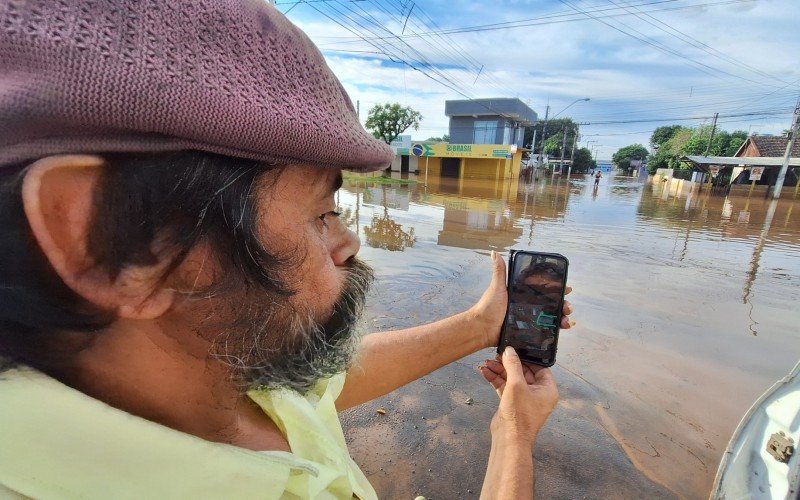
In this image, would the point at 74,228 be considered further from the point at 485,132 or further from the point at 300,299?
the point at 485,132

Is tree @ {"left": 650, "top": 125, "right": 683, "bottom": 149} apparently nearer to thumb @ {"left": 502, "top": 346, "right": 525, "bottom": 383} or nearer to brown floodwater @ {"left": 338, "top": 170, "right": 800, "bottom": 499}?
brown floodwater @ {"left": 338, "top": 170, "right": 800, "bottom": 499}

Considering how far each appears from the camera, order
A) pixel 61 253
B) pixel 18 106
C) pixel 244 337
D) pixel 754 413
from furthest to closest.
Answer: pixel 754 413 < pixel 244 337 < pixel 61 253 < pixel 18 106

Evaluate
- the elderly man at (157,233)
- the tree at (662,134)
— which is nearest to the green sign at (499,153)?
the elderly man at (157,233)

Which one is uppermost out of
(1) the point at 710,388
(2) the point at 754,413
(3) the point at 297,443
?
(3) the point at 297,443

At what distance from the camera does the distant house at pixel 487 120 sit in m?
46.9

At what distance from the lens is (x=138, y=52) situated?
591 mm

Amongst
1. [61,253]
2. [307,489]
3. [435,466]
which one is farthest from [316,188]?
[435,466]

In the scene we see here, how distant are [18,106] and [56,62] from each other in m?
0.08

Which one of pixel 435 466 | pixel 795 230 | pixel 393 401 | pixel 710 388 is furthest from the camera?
pixel 795 230

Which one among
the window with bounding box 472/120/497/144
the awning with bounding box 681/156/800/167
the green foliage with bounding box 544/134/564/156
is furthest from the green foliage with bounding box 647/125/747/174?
the window with bounding box 472/120/497/144

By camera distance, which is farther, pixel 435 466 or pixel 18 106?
pixel 435 466

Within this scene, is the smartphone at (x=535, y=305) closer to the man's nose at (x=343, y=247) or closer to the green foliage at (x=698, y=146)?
the man's nose at (x=343, y=247)

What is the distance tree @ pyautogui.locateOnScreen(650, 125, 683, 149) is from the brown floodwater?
72.1m

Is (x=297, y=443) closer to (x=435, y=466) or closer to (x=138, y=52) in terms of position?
(x=138, y=52)
